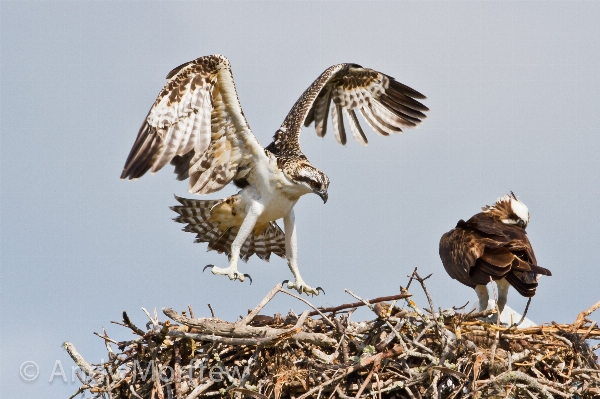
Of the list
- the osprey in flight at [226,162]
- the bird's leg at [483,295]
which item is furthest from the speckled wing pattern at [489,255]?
the osprey in flight at [226,162]

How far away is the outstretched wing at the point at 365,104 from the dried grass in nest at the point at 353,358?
4.59 metres

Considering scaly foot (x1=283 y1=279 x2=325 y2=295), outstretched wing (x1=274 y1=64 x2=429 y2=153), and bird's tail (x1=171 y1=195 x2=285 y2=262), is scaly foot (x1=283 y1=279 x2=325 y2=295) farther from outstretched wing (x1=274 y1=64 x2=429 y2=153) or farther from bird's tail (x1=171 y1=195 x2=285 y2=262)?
outstretched wing (x1=274 y1=64 x2=429 y2=153)

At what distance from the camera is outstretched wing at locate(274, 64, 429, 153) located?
35.3 feet

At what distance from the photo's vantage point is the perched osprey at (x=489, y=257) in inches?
283

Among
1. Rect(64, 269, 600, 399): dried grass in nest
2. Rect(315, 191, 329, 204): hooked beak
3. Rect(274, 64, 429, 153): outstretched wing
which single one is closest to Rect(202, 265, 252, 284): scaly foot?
Rect(315, 191, 329, 204): hooked beak

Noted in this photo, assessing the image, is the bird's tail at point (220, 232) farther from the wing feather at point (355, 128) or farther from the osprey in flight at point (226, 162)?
the wing feather at point (355, 128)

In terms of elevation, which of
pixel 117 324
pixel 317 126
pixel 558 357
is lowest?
pixel 117 324

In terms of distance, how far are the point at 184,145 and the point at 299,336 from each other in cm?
253

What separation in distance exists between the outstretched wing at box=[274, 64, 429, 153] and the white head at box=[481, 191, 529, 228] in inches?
79.8

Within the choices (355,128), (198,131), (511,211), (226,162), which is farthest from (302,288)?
(355,128)

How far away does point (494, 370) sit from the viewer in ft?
20.1

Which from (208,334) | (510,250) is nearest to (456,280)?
(510,250)

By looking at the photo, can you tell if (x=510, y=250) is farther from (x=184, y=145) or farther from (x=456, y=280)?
(x=184, y=145)

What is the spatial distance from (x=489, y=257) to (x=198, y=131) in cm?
288
